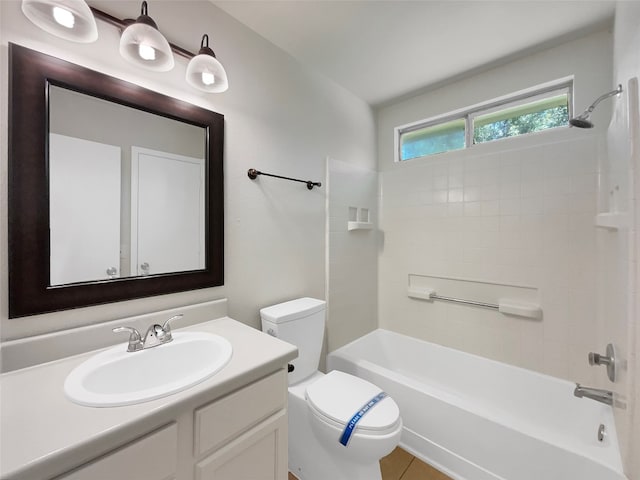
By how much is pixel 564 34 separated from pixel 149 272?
272 centimetres

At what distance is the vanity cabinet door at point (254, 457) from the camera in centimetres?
81

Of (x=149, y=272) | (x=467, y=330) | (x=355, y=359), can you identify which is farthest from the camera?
(x=467, y=330)

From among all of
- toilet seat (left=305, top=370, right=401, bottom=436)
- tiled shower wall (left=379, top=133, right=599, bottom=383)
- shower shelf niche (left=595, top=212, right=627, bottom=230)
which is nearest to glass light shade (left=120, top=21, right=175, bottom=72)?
toilet seat (left=305, top=370, right=401, bottom=436)

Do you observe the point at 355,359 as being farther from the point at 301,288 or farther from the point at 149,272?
the point at 149,272

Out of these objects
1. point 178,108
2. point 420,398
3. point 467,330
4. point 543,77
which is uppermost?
point 543,77

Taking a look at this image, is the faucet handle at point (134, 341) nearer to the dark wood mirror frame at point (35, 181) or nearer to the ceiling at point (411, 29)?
the dark wood mirror frame at point (35, 181)

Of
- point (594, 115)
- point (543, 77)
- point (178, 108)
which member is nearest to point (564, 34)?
point (543, 77)

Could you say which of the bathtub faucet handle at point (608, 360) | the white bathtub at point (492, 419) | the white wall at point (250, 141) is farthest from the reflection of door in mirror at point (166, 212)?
the bathtub faucet handle at point (608, 360)

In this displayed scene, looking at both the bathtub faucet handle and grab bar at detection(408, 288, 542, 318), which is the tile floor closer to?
the bathtub faucet handle

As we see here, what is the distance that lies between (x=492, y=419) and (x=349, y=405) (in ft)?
2.48

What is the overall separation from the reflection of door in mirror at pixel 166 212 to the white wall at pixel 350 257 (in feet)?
3.31

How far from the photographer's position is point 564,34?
1634 mm

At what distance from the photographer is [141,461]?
668 millimetres

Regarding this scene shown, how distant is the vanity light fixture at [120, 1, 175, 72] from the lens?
3.23ft
